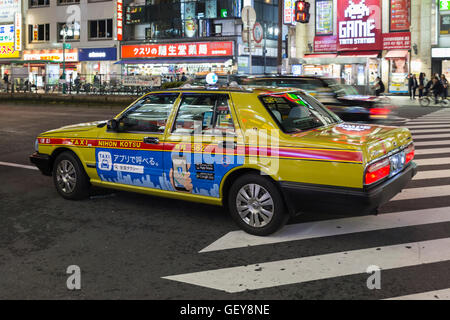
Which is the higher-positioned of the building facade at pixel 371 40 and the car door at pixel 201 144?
the building facade at pixel 371 40

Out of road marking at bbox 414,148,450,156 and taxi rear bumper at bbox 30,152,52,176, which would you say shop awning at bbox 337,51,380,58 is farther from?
taxi rear bumper at bbox 30,152,52,176

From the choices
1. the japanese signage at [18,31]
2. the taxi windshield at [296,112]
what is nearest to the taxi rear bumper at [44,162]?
the taxi windshield at [296,112]

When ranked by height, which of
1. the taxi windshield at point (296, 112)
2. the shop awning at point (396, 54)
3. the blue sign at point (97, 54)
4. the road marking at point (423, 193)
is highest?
the blue sign at point (97, 54)

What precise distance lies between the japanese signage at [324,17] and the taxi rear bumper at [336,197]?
1439 inches

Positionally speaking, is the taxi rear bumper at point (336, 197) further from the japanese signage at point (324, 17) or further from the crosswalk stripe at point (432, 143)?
the japanese signage at point (324, 17)

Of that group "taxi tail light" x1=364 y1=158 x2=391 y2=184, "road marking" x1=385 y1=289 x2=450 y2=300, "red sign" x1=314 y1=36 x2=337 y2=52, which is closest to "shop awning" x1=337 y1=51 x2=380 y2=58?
"red sign" x1=314 y1=36 x2=337 y2=52

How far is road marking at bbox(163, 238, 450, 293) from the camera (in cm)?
423

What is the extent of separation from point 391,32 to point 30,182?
34158 mm

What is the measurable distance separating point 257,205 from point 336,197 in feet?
2.80

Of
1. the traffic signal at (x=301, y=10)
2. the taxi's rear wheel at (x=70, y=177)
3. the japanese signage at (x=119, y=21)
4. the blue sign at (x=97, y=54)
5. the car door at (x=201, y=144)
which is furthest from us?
the blue sign at (x=97, y=54)

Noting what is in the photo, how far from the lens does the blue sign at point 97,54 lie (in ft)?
168

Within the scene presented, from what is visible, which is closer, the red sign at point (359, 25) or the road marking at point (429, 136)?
the road marking at point (429, 136)

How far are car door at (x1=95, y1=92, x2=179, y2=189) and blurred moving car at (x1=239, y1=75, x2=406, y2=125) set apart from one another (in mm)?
6109
